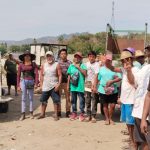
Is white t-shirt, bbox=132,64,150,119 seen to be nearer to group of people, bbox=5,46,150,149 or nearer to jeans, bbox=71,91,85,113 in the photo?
group of people, bbox=5,46,150,149

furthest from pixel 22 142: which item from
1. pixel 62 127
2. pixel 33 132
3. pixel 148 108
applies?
pixel 148 108

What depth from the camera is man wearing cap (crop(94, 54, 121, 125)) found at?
9461 mm

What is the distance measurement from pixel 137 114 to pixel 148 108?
2.21ft

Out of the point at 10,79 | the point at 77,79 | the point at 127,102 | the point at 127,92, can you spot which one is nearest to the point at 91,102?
the point at 77,79

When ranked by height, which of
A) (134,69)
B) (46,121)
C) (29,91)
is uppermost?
(134,69)

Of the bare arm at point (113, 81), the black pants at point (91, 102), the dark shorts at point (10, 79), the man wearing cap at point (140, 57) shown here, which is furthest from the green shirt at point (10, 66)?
the man wearing cap at point (140, 57)

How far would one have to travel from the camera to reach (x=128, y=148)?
24.3 feet

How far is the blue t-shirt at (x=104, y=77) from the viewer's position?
31.0ft

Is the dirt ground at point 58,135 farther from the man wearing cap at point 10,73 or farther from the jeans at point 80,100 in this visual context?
the man wearing cap at point 10,73

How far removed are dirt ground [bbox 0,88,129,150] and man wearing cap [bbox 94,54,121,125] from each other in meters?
0.39

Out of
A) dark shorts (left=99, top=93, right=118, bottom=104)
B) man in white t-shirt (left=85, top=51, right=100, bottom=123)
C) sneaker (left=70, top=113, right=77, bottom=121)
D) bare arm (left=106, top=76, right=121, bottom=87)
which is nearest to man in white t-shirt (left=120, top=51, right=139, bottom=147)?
bare arm (left=106, top=76, right=121, bottom=87)

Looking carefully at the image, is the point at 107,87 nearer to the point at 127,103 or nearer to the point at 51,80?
the point at 51,80

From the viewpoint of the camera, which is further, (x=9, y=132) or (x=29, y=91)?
(x=29, y=91)

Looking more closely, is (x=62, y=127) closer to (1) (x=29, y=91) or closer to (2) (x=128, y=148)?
(1) (x=29, y=91)
